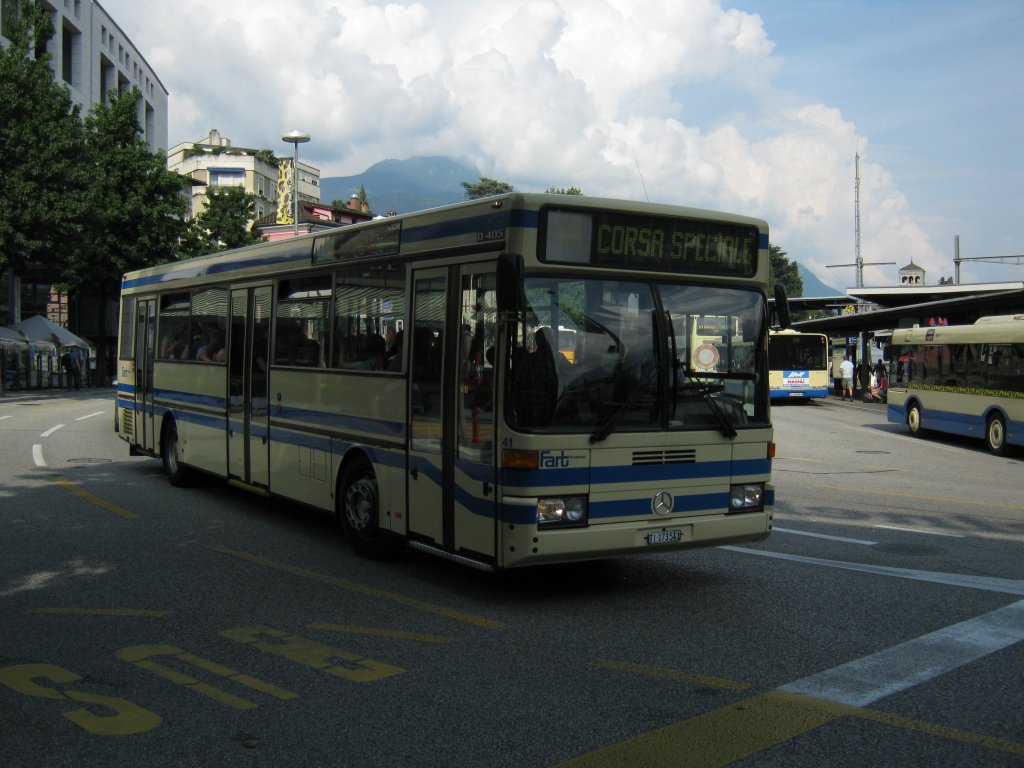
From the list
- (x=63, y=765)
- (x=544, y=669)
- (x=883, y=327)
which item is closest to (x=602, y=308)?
(x=544, y=669)

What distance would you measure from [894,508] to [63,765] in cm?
1048

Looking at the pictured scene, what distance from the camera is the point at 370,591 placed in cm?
790

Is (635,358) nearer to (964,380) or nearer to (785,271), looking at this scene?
(964,380)

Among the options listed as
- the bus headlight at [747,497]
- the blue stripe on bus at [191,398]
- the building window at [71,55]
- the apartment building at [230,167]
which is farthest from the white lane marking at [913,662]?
the apartment building at [230,167]

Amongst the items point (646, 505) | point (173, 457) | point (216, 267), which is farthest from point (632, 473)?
point (173, 457)

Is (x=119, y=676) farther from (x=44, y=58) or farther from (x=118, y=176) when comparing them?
(x=118, y=176)

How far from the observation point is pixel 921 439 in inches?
990

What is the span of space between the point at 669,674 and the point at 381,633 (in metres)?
1.95

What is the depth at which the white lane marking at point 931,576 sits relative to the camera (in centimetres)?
795

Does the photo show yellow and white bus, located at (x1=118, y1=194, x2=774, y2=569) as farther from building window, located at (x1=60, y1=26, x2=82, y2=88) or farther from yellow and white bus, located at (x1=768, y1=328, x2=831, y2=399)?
building window, located at (x1=60, y1=26, x2=82, y2=88)

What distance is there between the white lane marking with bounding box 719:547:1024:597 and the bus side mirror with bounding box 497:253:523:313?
402 cm

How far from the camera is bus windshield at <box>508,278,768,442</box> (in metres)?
7.06

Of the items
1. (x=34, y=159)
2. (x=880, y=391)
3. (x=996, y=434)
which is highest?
(x=34, y=159)

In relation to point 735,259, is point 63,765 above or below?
below
